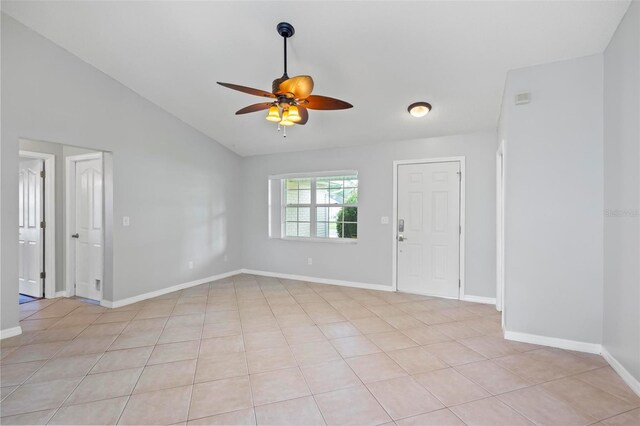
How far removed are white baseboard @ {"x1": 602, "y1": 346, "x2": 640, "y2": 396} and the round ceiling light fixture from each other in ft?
9.38

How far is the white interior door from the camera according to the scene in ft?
13.7

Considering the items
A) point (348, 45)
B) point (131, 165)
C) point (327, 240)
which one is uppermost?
point (348, 45)

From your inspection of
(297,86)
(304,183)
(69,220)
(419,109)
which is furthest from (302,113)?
(69,220)

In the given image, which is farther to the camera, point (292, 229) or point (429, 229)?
point (292, 229)

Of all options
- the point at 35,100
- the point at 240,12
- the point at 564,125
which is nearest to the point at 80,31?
the point at 35,100

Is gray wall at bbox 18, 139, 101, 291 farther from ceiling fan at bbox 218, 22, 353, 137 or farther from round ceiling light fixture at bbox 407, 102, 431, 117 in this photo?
round ceiling light fixture at bbox 407, 102, 431, 117

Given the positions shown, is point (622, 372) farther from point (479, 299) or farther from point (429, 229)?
point (429, 229)

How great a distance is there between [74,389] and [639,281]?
3.87m

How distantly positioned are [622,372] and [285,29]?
3.71 meters

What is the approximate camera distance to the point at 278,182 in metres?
5.70

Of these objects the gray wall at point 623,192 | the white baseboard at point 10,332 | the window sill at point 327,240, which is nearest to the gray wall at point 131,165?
the white baseboard at point 10,332

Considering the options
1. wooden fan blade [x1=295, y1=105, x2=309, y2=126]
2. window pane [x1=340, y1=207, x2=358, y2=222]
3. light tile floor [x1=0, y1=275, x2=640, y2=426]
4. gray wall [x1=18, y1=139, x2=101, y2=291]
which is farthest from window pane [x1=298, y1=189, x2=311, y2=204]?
gray wall [x1=18, y1=139, x2=101, y2=291]

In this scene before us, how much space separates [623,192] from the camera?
2.26m

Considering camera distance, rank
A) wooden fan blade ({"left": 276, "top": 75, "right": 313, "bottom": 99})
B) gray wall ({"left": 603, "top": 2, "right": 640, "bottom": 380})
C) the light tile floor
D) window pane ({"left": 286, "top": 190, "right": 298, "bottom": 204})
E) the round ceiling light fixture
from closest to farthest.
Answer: the light tile floor → gray wall ({"left": 603, "top": 2, "right": 640, "bottom": 380}) → wooden fan blade ({"left": 276, "top": 75, "right": 313, "bottom": 99}) → the round ceiling light fixture → window pane ({"left": 286, "top": 190, "right": 298, "bottom": 204})
